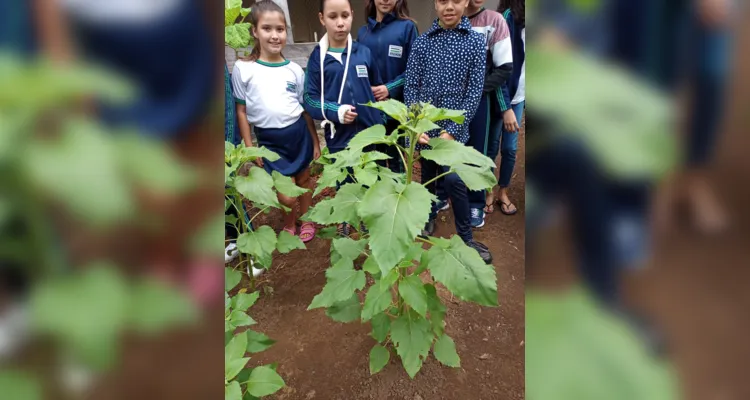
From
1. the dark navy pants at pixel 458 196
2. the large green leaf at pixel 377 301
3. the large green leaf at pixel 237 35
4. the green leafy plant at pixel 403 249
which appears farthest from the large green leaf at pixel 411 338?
the large green leaf at pixel 237 35

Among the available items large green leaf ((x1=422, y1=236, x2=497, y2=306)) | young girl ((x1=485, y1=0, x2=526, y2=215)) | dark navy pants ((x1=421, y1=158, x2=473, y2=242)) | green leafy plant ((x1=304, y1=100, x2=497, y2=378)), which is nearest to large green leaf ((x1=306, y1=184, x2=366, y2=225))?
green leafy plant ((x1=304, y1=100, x2=497, y2=378))

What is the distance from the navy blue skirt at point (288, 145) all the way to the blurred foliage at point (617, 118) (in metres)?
2.04

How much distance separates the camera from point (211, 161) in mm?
223

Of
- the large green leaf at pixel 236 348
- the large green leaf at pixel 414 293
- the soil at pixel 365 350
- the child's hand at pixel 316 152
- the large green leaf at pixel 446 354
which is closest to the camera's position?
the large green leaf at pixel 236 348

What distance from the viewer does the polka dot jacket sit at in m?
1.78

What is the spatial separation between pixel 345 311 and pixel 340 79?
1.23 m

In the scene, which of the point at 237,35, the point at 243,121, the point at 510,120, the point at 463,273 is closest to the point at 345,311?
the point at 463,273

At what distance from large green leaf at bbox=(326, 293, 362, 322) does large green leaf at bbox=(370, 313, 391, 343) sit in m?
0.06

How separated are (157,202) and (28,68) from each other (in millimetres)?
75

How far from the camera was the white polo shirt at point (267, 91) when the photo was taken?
80.0 inches

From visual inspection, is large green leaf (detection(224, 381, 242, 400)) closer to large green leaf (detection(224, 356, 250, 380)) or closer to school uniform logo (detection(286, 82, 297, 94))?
large green leaf (detection(224, 356, 250, 380))

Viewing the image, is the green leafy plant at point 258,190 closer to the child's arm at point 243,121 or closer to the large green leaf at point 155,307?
the child's arm at point 243,121

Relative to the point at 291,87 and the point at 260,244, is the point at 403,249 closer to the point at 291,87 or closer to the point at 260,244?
the point at 260,244

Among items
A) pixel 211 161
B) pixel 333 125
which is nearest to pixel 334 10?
pixel 333 125
